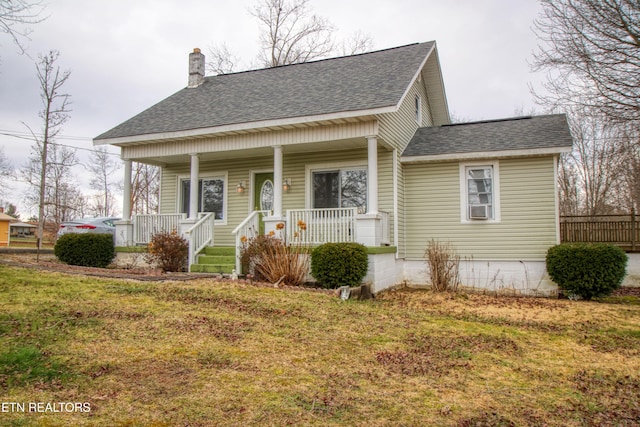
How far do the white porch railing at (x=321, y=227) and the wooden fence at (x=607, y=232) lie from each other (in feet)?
21.2

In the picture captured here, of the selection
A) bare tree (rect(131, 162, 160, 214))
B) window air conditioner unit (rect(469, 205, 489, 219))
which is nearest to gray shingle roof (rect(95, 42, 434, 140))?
window air conditioner unit (rect(469, 205, 489, 219))

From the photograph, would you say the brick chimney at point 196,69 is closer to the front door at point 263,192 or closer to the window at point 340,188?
the front door at point 263,192

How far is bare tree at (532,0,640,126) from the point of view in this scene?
11320 mm

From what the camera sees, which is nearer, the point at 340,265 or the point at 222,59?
the point at 340,265

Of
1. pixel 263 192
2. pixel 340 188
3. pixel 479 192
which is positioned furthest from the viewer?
pixel 263 192

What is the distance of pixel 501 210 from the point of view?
35.3ft

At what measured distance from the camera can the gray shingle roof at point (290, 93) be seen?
1020 cm

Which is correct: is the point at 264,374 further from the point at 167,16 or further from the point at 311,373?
the point at 167,16

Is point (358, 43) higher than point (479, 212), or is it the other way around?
point (358, 43)

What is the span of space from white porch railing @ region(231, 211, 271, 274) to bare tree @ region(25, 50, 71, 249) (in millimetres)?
14006

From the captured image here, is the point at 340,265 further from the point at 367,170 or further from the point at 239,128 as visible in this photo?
the point at 239,128

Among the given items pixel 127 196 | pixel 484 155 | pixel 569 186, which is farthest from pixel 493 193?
pixel 569 186

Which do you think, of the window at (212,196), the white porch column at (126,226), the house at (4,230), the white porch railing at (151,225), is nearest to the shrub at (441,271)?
the window at (212,196)

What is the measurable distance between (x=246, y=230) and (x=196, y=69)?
24.4 feet
